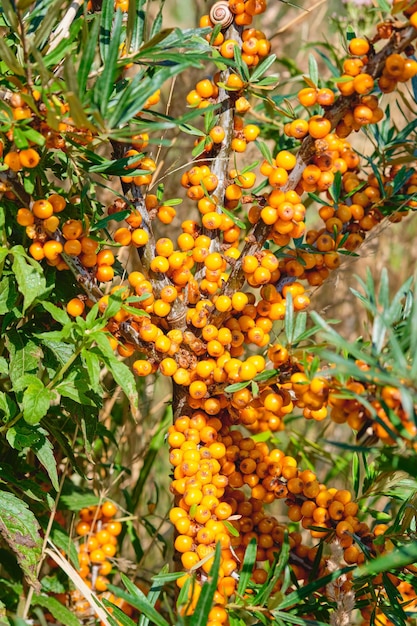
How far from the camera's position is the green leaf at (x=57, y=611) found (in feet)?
4.10

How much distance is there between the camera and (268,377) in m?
1.03

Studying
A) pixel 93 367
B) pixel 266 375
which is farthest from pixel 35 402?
pixel 266 375

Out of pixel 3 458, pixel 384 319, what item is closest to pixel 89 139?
pixel 384 319

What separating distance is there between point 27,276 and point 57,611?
72 centimetres

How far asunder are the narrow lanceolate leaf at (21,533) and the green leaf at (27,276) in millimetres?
408

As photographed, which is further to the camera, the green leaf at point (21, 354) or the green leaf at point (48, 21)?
the green leaf at point (21, 354)

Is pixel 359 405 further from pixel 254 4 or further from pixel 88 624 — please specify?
pixel 88 624

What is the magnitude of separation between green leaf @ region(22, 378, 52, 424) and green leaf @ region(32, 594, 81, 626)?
51 cm

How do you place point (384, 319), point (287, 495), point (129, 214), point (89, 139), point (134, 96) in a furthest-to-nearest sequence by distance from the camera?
point (287, 495) < point (129, 214) < point (89, 139) < point (134, 96) < point (384, 319)

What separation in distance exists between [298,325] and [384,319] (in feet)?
0.96

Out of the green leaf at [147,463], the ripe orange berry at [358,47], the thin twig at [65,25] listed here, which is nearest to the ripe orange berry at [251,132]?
the ripe orange berry at [358,47]

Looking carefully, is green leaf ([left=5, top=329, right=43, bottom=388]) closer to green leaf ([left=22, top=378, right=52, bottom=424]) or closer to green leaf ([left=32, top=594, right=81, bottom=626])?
green leaf ([left=22, top=378, right=52, bottom=424])

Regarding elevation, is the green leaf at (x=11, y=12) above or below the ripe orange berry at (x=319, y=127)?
above

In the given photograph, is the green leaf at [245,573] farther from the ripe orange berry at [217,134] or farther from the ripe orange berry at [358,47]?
the ripe orange berry at [358,47]
